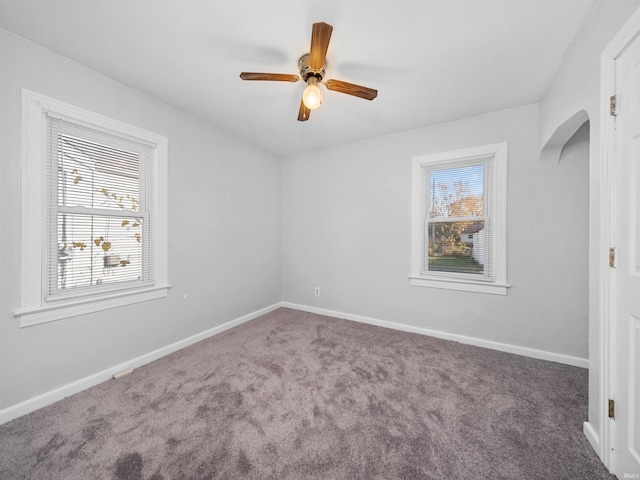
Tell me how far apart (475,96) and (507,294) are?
2.05m

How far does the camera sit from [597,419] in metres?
1.37

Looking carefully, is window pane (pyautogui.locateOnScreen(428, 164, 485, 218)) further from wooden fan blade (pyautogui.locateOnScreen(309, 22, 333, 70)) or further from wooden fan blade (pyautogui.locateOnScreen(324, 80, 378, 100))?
wooden fan blade (pyautogui.locateOnScreen(309, 22, 333, 70))

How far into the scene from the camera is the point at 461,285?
9.00 ft

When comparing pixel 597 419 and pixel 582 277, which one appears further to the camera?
pixel 582 277

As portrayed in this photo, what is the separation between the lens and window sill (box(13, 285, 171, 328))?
5.46 feet

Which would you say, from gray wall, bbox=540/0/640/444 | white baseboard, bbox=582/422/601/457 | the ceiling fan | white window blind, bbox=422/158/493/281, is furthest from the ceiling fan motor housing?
white baseboard, bbox=582/422/601/457

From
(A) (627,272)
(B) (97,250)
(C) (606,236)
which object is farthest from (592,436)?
(B) (97,250)

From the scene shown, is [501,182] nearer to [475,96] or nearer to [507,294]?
[475,96]

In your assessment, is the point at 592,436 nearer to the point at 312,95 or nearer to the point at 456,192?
the point at 456,192

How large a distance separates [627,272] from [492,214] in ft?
5.08

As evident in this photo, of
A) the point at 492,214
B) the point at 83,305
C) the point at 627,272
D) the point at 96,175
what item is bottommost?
the point at 83,305

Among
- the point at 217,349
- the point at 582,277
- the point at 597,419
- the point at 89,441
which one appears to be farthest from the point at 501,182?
the point at 89,441

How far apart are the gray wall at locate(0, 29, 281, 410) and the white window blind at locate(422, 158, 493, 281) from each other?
7.69ft

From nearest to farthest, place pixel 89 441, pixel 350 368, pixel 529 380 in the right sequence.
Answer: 1. pixel 89 441
2. pixel 529 380
3. pixel 350 368
